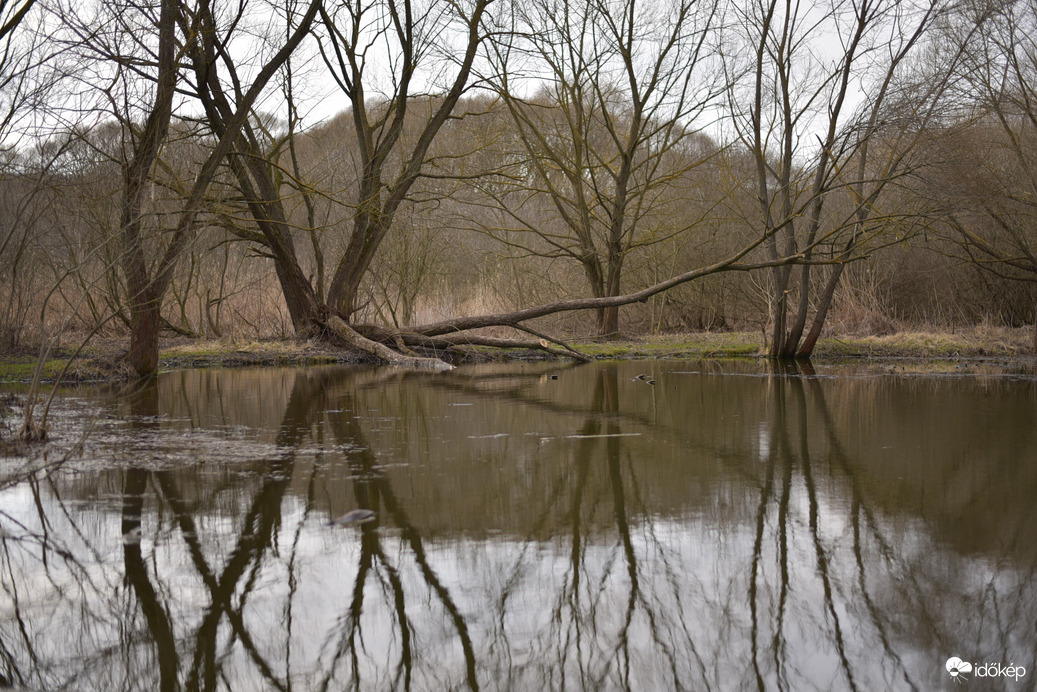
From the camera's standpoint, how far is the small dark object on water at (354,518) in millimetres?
3699

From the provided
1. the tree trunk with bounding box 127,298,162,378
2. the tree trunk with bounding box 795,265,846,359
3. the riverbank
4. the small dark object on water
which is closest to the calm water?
the small dark object on water

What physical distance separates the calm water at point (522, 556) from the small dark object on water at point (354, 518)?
73mm

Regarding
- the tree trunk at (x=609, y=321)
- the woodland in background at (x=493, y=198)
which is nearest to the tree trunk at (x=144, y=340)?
the woodland in background at (x=493, y=198)

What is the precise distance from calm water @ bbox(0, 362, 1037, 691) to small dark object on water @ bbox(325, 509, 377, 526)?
0.24 feet

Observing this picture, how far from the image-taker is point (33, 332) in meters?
12.9

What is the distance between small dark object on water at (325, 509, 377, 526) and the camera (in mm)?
Result: 3699

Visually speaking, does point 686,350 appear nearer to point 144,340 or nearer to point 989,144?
point 989,144

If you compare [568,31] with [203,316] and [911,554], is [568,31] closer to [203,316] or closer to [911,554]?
[203,316]

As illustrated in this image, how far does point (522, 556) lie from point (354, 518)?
35.0 inches

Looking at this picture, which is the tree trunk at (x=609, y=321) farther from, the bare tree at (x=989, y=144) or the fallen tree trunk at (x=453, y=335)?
the bare tree at (x=989, y=144)

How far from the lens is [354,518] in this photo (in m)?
3.76

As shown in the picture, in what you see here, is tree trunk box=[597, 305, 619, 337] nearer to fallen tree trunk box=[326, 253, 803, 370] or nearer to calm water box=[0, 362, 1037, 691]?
fallen tree trunk box=[326, 253, 803, 370]

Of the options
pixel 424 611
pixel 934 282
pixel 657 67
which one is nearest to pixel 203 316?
pixel 657 67

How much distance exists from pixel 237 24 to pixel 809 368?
8.28 metres
